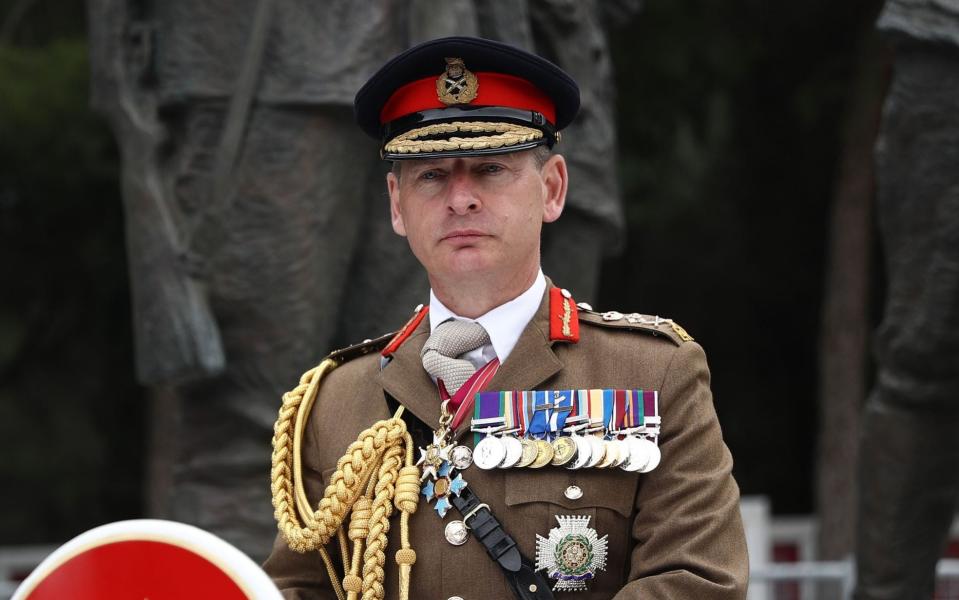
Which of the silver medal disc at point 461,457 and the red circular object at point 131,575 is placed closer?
the red circular object at point 131,575

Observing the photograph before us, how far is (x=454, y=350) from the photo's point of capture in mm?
2691

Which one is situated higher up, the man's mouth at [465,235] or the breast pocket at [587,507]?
the man's mouth at [465,235]

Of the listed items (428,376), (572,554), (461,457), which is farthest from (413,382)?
(572,554)

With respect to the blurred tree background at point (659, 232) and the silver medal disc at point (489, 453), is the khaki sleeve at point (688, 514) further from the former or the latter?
the blurred tree background at point (659, 232)

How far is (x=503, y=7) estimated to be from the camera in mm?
5410

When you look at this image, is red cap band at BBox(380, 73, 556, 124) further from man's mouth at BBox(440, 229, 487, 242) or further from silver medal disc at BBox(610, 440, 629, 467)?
silver medal disc at BBox(610, 440, 629, 467)

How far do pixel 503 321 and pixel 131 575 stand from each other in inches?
27.2

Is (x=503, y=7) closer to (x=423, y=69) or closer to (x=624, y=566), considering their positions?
(x=423, y=69)

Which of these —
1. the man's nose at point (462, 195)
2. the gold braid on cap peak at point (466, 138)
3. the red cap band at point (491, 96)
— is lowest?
the man's nose at point (462, 195)

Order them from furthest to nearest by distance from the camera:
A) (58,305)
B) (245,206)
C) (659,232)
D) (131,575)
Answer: (659,232) < (58,305) < (245,206) < (131,575)

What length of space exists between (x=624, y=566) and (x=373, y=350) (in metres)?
0.64

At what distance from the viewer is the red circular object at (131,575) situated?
2.31 meters

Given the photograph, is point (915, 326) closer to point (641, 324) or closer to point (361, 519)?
point (641, 324)

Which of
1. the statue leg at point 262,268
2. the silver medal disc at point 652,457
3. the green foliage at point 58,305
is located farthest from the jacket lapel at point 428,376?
the green foliage at point 58,305
